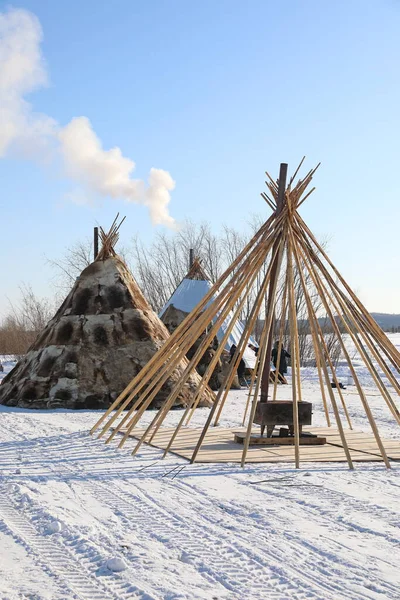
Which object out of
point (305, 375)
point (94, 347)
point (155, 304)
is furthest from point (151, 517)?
point (155, 304)

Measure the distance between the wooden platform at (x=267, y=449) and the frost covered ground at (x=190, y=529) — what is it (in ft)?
0.77

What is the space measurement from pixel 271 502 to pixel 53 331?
638 cm

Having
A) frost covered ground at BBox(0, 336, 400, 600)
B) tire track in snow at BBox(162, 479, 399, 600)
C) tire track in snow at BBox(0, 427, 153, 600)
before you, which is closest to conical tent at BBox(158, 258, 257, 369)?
frost covered ground at BBox(0, 336, 400, 600)

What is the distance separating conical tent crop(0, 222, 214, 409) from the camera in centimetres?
947

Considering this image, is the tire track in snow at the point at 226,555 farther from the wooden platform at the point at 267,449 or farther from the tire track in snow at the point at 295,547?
the wooden platform at the point at 267,449

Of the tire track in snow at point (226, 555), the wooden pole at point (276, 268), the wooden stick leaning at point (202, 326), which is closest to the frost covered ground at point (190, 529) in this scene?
the tire track in snow at point (226, 555)

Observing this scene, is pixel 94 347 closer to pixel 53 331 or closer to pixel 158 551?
pixel 53 331

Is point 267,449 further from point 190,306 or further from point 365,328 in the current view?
point 190,306

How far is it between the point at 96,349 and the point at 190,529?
633 centimetres

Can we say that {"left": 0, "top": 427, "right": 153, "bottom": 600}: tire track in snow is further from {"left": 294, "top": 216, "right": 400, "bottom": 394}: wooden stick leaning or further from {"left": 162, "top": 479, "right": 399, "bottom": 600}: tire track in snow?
{"left": 294, "top": 216, "right": 400, "bottom": 394}: wooden stick leaning

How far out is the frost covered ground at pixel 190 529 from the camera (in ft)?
9.38

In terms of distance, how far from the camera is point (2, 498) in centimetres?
429

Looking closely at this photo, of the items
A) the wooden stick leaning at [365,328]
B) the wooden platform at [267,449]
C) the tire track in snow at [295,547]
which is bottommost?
the tire track in snow at [295,547]

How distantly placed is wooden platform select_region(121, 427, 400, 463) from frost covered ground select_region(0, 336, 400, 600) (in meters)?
0.23
